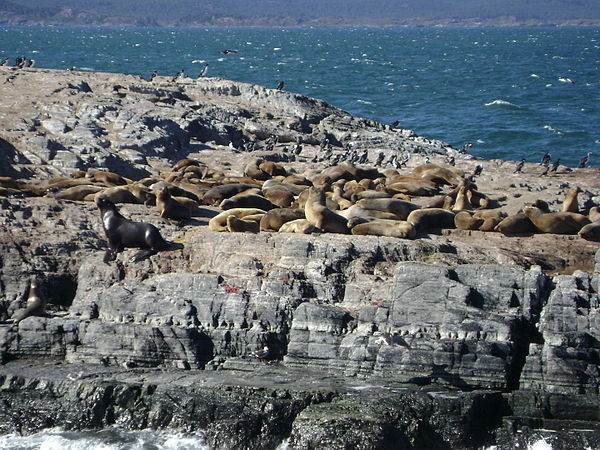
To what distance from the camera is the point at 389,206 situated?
16.7 meters

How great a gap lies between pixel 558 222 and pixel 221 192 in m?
6.10

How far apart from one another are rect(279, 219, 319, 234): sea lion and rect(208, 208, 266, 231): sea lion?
95 centimetres

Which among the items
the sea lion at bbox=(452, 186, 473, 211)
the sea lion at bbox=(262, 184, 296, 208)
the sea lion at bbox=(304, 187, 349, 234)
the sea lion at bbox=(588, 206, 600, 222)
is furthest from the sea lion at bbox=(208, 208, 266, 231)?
the sea lion at bbox=(588, 206, 600, 222)

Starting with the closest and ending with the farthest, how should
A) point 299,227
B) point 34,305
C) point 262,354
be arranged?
point 262,354 → point 34,305 → point 299,227

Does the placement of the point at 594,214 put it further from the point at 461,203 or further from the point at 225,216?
the point at 225,216

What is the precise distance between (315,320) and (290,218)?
3.09 m

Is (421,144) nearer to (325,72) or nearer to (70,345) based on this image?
(70,345)

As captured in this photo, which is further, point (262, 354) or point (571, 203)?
point (571, 203)

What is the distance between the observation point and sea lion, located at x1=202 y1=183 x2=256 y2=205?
17.8 metres

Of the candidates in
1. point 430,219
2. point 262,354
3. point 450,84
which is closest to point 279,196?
point 430,219

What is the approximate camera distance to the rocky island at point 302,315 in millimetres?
11844

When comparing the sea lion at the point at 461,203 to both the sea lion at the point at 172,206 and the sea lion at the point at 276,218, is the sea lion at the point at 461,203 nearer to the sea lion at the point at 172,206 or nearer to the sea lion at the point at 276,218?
the sea lion at the point at 276,218

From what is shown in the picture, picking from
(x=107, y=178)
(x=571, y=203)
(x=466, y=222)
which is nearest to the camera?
(x=466, y=222)

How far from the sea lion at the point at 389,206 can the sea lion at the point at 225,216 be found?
1788 mm
